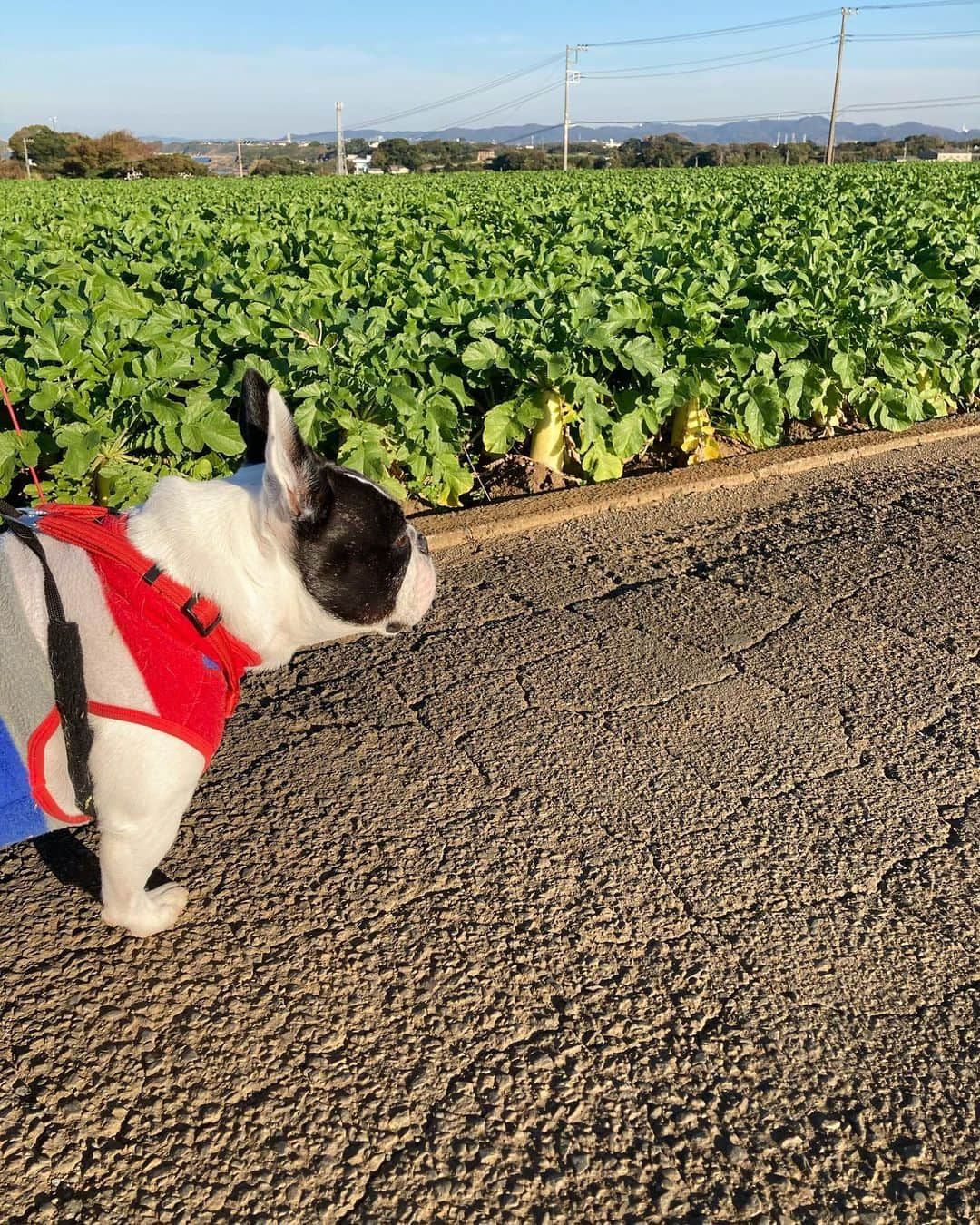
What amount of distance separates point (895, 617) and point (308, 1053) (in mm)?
3023

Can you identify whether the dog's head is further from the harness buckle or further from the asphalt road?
the asphalt road

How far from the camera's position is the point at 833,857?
281 centimetres

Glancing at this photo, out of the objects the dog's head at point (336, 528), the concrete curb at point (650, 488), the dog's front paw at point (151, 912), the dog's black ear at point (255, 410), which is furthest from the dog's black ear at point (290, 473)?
the concrete curb at point (650, 488)

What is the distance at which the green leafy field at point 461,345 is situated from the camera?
472 cm

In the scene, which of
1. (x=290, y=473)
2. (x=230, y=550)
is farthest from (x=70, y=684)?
(x=290, y=473)

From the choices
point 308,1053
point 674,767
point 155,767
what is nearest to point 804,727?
point 674,767

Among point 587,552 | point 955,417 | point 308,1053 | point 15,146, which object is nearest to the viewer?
point 308,1053

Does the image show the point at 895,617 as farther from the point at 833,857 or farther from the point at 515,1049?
the point at 515,1049

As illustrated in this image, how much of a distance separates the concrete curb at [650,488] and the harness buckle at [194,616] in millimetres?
2756

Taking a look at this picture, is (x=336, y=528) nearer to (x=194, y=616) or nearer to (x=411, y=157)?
(x=194, y=616)

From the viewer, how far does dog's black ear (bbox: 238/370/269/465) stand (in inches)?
88.4

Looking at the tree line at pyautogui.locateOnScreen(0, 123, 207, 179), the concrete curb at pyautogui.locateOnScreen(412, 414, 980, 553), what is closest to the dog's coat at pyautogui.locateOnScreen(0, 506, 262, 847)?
the concrete curb at pyautogui.locateOnScreen(412, 414, 980, 553)

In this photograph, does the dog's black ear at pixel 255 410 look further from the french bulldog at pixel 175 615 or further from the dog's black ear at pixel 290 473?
the dog's black ear at pixel 290 473

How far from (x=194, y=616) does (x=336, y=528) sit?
1.14ft
